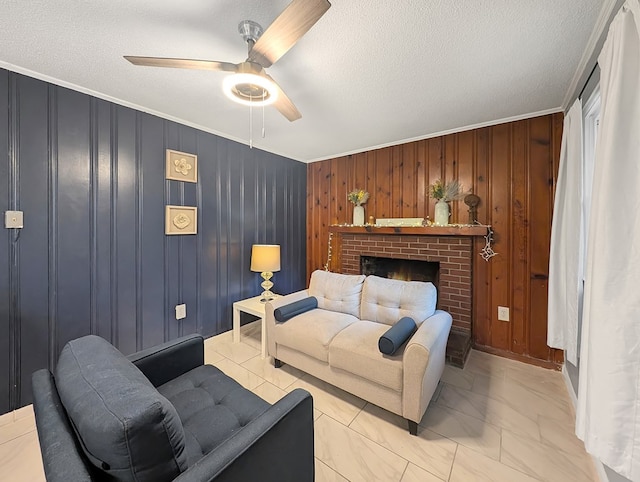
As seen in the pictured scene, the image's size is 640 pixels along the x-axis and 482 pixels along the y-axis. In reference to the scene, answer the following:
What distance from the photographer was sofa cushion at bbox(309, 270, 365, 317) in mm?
2508

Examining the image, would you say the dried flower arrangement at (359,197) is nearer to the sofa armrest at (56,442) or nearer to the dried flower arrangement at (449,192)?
the dried flower arrangement at (449,192)

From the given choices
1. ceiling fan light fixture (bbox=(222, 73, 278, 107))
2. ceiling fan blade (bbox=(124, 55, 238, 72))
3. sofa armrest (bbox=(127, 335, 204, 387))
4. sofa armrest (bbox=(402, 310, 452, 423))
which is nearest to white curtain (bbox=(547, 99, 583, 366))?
sofa armrest (bbox=(402, 310, 452, 423))

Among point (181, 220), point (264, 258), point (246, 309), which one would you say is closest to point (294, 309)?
point (246, 309)

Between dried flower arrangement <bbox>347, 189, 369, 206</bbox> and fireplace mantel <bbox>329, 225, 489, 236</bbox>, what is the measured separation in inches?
14.4

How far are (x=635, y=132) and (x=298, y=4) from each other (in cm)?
139

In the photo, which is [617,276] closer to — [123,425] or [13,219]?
[123,425]

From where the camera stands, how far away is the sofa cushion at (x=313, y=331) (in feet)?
6.61

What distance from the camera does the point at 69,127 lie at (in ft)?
6.72

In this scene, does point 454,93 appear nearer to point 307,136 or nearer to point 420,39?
point 420,39

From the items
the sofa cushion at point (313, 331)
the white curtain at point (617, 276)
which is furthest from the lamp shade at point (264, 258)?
the white curtain at point (617, 276)

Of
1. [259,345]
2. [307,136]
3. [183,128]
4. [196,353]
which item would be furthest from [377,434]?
[183,128]

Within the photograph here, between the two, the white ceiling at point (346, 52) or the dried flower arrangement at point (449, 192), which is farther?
the dried flower arrangement at point (449, 192)

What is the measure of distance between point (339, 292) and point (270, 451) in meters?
1.69

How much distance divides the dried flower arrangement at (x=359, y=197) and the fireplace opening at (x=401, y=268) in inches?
30.2
